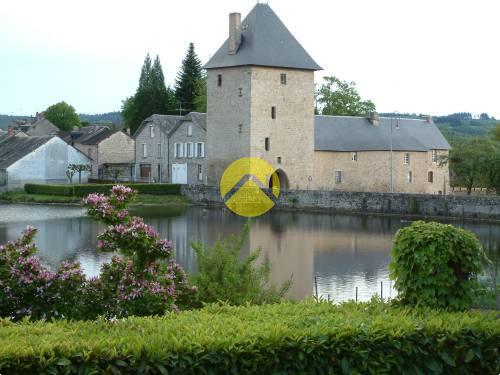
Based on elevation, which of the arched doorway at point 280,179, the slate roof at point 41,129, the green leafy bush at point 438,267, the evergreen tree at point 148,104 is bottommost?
the green leafy bush at point 438,267

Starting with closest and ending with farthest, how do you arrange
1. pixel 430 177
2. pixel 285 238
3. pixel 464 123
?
pixel 285 238, pixel 430 177, pixel 464 123

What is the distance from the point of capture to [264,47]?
39.5 meters

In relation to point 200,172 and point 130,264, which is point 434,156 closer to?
point 200,172

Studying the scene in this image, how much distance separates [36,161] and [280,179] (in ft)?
42.5

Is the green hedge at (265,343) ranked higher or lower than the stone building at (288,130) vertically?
lower

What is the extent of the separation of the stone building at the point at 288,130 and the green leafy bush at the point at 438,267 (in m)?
31.8

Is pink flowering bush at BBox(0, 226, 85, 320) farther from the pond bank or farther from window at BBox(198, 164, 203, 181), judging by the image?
window at BBox(198, 164, 203, 181)

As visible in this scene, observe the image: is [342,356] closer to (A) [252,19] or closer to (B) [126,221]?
(B) [126,221]

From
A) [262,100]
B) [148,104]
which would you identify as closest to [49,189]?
[262,100]

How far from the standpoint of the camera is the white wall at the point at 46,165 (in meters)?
43.2

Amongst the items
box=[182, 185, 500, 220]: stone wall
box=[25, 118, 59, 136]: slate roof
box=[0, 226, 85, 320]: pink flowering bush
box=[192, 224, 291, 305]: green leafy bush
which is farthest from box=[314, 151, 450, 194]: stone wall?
box=[0, 226, 85, 320]: pink flowering bush

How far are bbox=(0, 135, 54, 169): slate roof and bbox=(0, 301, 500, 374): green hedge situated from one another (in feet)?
124

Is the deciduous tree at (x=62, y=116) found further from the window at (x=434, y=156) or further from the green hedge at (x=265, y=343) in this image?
the green hedge at (x=265, y=343)

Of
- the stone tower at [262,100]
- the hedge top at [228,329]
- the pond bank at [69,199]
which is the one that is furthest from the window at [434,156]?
the hedge top at [228,329]
